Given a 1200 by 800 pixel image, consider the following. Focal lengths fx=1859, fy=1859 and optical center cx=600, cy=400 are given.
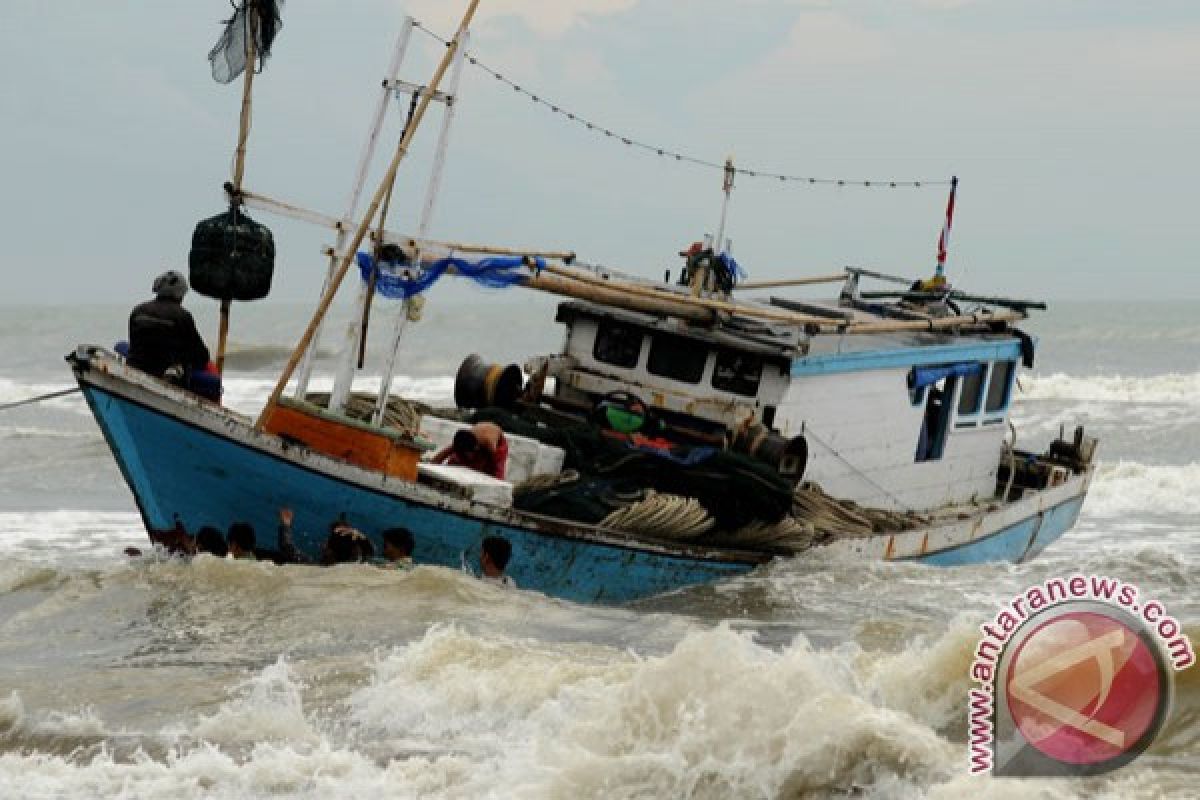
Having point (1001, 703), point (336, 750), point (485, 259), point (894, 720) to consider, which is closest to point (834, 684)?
point (894, 720)

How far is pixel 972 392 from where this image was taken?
16844 millimetres

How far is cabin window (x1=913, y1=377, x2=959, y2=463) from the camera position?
16.3 meters

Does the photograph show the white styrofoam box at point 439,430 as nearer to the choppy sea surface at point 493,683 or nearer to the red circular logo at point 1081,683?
the choppy sea surface at point 493,683

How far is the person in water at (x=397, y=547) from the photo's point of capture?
39.4 ft

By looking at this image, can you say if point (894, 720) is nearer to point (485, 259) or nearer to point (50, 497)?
point (485, 259)

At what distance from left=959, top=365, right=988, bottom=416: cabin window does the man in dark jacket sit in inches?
287

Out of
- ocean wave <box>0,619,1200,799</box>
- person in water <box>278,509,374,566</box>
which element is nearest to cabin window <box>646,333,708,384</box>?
person in water <box>278,509,374,566</box>

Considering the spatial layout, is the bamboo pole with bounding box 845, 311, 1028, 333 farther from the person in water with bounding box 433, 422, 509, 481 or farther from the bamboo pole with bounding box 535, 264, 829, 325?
the person in water with bounding box 433, 422, 509, 481

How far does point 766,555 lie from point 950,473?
12.9 feet

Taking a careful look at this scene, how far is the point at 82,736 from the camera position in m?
8.79

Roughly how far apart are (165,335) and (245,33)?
218 cm

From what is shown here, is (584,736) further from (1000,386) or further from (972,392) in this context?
(1000,386)

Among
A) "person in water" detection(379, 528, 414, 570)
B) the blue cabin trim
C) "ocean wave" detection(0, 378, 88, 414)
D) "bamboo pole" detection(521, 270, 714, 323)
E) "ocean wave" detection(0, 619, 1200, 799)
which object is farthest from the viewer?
"ocean wave" detection(0, 378, 88, 414)

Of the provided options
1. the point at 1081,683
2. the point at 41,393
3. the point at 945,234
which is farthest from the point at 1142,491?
the point at 41,393
